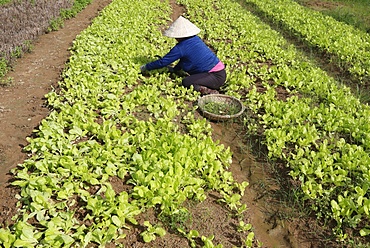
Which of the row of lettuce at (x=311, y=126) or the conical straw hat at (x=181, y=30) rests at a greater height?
the conical straw hat at (x=181, y=30)

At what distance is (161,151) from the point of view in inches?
148

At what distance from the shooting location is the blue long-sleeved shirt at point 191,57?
5.65m

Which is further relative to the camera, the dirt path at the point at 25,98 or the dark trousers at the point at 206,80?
the dark trousers at the point at 206,80

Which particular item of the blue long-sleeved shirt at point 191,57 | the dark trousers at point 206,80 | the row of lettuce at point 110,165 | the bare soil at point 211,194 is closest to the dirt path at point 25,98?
the bare soil at point 211,194

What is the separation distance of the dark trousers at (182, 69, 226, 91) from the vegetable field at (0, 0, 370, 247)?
0.20 meters

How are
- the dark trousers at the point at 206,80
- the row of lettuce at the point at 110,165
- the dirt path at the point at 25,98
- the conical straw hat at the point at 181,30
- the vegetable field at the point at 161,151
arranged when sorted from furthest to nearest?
the dark trousers at the point at 206,80
the conical straw hat at the point at 181,30
the dirt path at the point at 25,98
the vegetable field at the point at 161,151
the row of lettuce at the point at 110,165

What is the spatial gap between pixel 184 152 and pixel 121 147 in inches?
31.2

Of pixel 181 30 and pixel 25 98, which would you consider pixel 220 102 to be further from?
pixel 25 98

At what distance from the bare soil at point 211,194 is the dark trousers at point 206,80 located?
39.8 inches

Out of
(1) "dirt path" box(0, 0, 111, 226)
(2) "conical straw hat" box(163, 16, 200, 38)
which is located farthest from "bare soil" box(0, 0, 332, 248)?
(2) "conical straw hat" box(163, 16, 200, 38)

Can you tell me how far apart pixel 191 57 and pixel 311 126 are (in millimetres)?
2365

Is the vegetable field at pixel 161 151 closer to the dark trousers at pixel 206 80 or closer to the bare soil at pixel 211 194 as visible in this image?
the bare soil at pixel 211 194

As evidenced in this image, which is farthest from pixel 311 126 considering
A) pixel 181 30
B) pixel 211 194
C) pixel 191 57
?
pixel 181 30

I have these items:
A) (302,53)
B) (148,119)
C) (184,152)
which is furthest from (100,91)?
(302,53)
